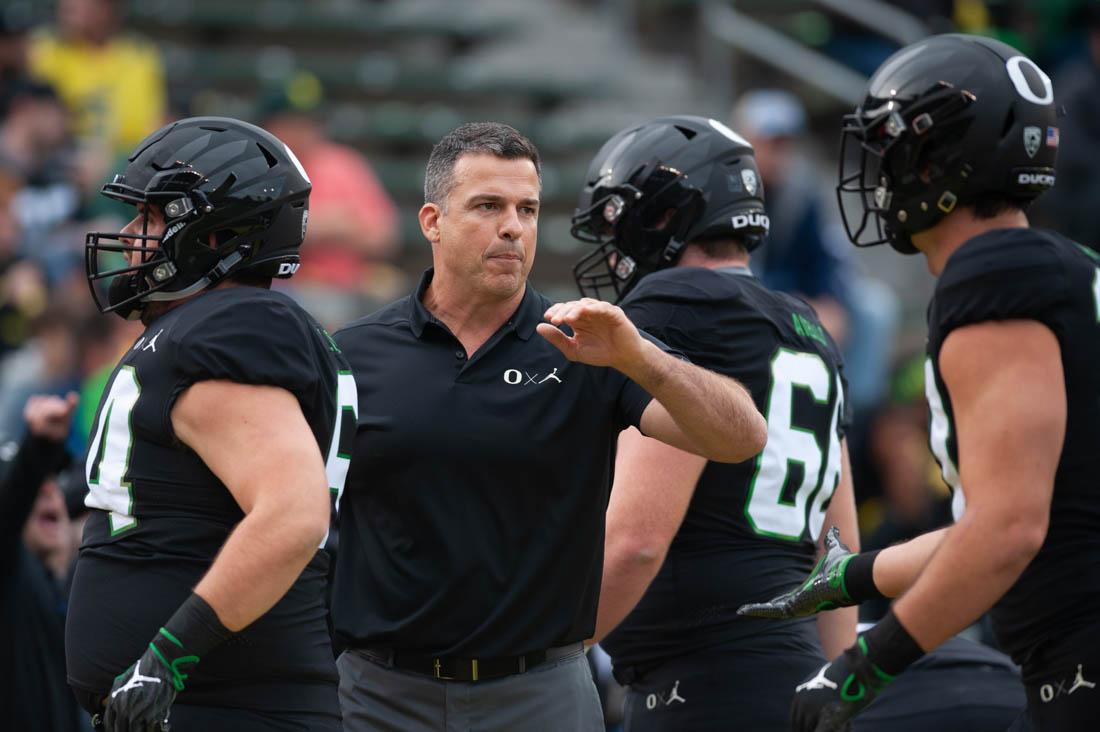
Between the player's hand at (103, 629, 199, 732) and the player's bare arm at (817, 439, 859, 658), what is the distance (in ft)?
6.73

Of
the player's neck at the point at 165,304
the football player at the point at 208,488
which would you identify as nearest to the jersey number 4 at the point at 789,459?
the football player at the point at 208,488

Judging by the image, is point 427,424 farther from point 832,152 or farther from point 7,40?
point 832,152

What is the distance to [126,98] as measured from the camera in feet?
35.7

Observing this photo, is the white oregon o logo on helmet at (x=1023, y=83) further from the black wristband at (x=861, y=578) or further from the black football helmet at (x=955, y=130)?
the black wristband at (x=861, y=578)

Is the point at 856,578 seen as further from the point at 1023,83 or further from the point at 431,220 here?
the point at 431,220

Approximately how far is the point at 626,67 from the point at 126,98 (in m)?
3.93

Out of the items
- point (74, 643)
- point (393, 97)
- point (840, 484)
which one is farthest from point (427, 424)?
point (393, 97)

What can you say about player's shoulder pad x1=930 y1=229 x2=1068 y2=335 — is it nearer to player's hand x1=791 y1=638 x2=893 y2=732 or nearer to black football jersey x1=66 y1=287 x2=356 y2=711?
player's hand x1=791 y1=638 x2=893 y2=732

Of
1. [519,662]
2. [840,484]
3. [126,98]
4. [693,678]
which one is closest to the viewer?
[519,662]

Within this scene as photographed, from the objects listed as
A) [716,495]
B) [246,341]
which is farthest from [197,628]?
[716,495]

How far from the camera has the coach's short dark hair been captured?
4.24 meters

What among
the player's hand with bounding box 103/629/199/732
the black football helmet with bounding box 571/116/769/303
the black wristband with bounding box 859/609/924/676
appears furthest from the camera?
the black football helmet with bounding box 571/116/769/303

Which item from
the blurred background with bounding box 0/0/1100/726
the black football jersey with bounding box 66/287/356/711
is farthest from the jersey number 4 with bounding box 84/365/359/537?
the blurred background with bounding box 0/0/1100/726

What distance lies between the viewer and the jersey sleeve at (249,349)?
353cm
